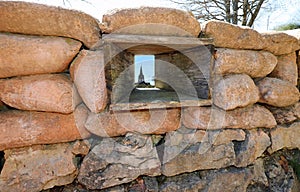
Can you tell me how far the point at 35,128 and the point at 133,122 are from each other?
18.8 inches

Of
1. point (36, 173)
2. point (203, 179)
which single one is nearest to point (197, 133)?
point (203, 179)

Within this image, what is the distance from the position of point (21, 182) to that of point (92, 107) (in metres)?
0.49

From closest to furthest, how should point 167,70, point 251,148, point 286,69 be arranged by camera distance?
point 251,148
point 286,69
point 167,70

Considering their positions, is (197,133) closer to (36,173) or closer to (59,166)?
(59,166)

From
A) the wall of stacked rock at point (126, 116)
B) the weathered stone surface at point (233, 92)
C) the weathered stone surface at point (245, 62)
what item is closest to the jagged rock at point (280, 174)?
the wall of stacked rock at point (126, 116)

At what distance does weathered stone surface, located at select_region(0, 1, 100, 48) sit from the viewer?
2.77 feet

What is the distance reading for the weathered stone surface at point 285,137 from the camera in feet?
4.32

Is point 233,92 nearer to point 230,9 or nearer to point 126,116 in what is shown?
point 126,116

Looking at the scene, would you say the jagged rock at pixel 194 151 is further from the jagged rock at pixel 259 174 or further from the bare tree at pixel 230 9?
the bare tree at pixel 230 9

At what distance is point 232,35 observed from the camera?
1147 millimetres

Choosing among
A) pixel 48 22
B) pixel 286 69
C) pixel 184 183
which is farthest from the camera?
pixel 286 69

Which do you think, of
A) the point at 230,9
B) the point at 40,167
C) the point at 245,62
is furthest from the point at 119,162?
the point at 230,9

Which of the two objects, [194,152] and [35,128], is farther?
[194,152]

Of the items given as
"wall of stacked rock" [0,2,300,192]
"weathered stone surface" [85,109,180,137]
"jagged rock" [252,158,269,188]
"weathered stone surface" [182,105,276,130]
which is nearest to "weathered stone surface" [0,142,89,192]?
"wall of stacked rock" [0,2,300,192]
